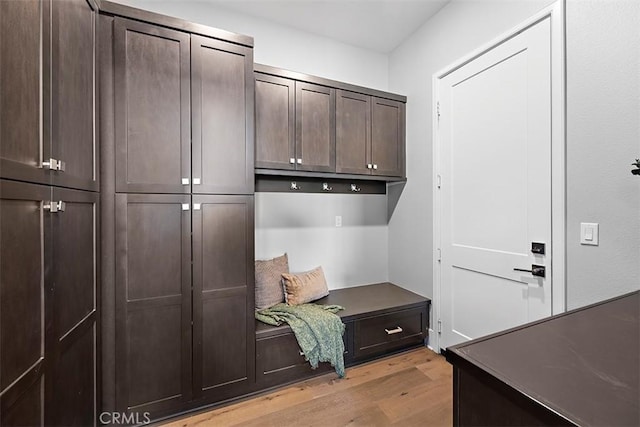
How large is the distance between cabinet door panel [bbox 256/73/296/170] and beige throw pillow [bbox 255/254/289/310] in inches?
33.2

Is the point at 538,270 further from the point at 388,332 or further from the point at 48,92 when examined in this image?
the point at 48,92

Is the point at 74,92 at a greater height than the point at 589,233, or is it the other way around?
the point at 74,92

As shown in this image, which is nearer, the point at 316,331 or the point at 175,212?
the point at 175,212

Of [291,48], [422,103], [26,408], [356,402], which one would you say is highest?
[291,48]

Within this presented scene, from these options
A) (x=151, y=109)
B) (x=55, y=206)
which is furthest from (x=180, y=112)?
(x=55, y=206)

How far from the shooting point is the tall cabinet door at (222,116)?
1.80m

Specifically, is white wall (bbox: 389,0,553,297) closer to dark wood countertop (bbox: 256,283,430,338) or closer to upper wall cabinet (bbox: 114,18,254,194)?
dark wood countertop (bbox: 256,283,430,338)

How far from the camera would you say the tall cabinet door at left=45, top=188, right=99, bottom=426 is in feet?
3.85

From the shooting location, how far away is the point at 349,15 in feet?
8.23

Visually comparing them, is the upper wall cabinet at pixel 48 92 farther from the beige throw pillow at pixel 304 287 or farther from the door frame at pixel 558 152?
the door frame at pixel 558 152

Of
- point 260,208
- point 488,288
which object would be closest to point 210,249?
point 260,208

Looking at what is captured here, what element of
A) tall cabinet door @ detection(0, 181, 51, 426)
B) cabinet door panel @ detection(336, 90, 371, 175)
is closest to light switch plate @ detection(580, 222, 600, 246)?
cabinet door panel @ detection(336, 90, 371, 175)

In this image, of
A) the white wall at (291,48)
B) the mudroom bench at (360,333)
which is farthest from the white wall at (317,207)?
the mudroom bench at (360,333)

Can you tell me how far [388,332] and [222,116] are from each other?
7.08ft
